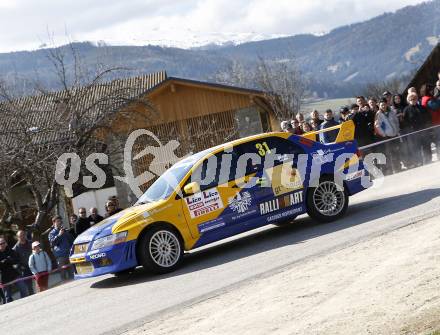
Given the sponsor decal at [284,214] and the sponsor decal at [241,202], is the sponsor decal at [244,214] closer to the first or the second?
the sponsor decal at [241,202]

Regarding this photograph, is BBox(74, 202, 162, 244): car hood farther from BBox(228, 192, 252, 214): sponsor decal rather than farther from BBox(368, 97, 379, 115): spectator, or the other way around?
BBox(368, 97, 379, 115): spectator

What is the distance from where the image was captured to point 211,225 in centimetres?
1266

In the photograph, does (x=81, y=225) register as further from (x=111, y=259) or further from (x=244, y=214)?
(x=244, y=214)

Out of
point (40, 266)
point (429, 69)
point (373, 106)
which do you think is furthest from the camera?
point (429, 69)

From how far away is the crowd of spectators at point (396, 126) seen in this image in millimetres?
20083

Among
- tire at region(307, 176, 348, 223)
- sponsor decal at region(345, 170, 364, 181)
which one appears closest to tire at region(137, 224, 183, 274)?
tire at region(307, 176, 348, 223)

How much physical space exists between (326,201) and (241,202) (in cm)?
178

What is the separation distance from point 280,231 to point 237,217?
Result: 5.61ft

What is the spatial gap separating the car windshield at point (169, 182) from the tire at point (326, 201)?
209 cm

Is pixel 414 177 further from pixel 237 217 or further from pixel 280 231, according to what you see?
pixel 237 217

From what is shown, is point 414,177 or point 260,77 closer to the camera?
point 414,177

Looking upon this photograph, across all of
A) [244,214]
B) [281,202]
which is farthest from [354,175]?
[244,214]

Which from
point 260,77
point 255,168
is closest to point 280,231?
point 255,168

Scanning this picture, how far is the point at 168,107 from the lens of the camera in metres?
43.5
